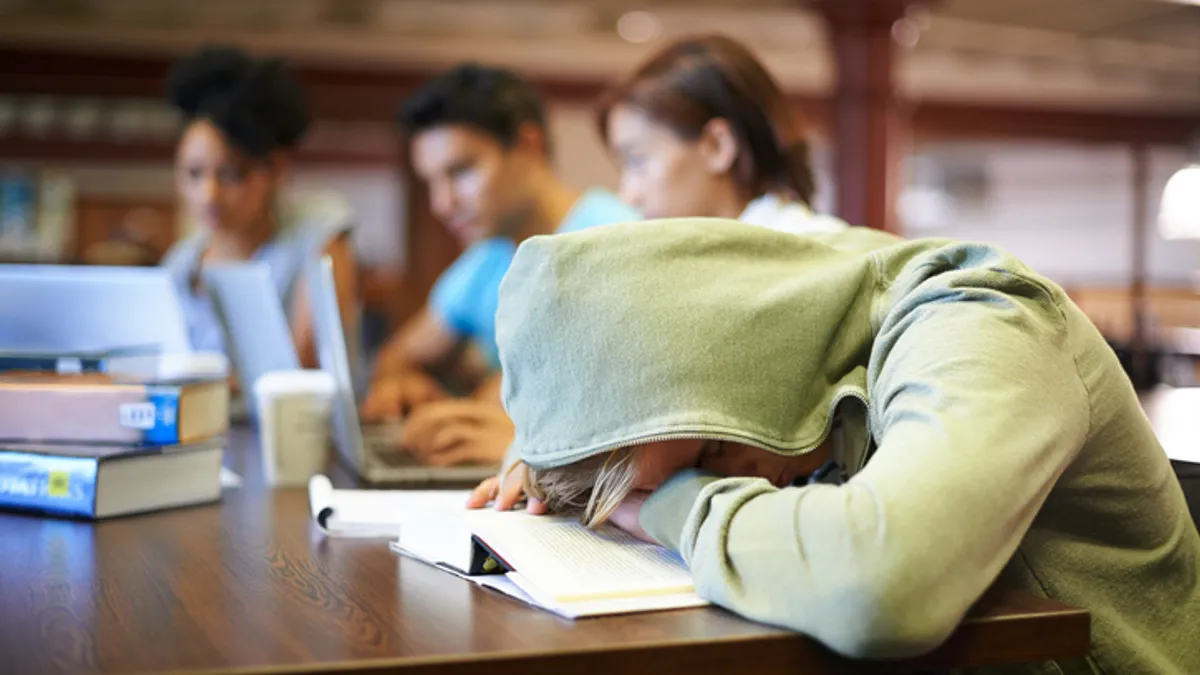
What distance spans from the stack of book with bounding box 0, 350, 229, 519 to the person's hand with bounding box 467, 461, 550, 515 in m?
0.38

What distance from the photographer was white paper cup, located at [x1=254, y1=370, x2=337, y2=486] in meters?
1.48

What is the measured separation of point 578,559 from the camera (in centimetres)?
88

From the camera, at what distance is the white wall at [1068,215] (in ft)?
39.4

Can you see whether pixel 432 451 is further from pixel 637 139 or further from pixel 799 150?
pixel 799 150

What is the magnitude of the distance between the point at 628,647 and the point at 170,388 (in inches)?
30.2

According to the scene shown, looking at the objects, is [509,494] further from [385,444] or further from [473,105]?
[473,105]

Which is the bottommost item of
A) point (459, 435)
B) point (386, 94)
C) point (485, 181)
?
point (459, 435)

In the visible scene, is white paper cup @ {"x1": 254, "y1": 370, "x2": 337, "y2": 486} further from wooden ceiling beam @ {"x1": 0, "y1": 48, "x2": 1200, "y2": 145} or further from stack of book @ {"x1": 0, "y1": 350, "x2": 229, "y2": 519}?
wooden ceiling beam @ {"x1": 0, "y1": 48, "x2": 1200, "y2": 145}

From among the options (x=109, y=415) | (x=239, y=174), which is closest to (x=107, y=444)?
(x=109, y=415)

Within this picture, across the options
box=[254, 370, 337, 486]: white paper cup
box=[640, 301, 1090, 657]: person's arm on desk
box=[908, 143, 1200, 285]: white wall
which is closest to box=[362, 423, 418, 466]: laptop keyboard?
box=[254, 370, 337, 486]: white paper cup

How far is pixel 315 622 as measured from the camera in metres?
0.77

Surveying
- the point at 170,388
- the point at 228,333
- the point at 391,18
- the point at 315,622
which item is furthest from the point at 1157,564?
the point at 391,18

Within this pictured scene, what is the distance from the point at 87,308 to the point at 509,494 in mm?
1012

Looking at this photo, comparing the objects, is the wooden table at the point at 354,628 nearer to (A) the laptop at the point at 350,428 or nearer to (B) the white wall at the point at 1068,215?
(A) the laptop at the point at 350,428
